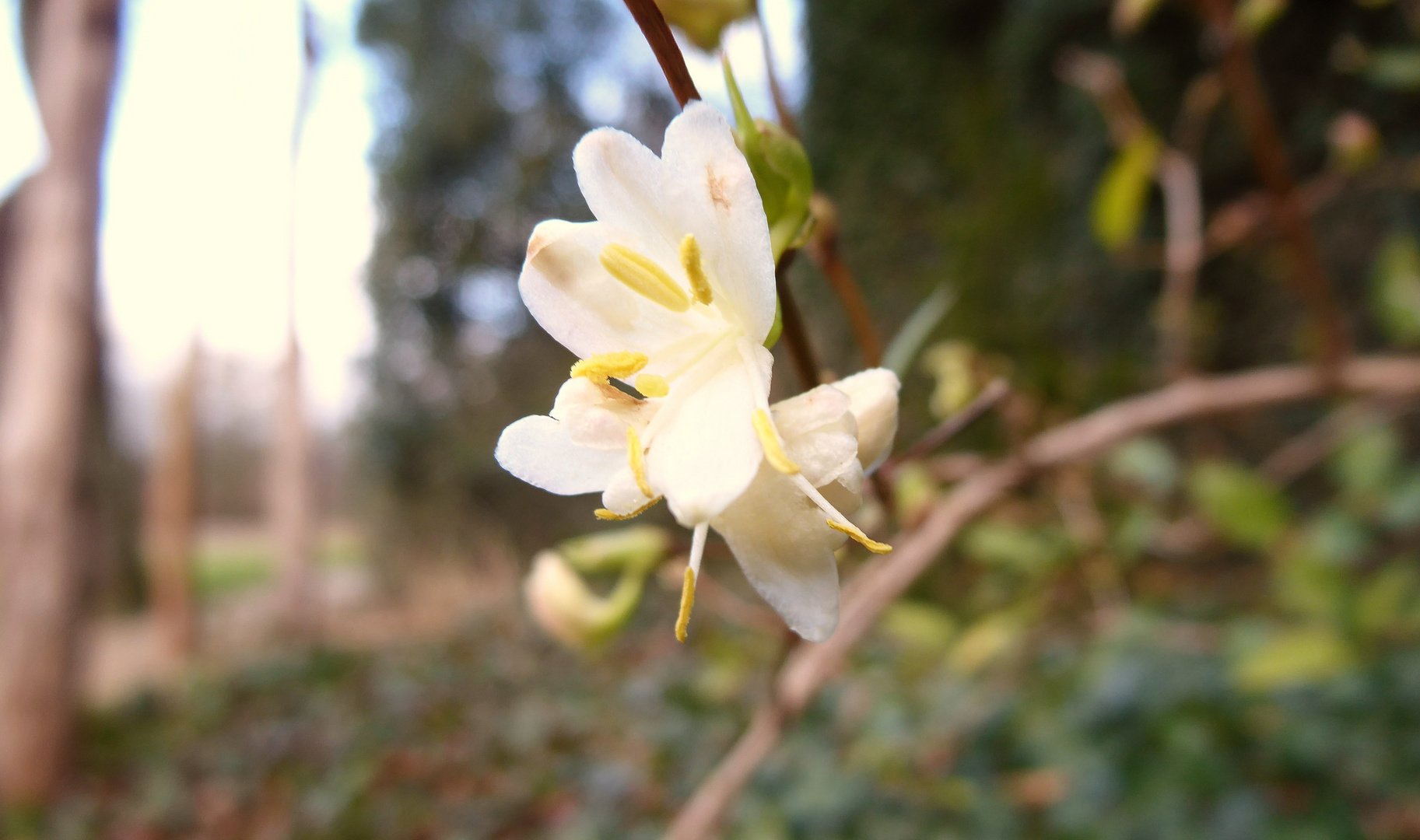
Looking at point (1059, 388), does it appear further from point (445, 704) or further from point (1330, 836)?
point (445, 704)

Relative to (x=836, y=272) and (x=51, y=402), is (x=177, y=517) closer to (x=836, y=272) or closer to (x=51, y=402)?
(x=51, y=402)

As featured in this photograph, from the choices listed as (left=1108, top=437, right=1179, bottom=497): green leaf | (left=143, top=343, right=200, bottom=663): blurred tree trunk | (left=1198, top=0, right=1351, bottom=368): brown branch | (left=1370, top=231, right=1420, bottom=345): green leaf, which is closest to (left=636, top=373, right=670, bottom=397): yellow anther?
(left=1198, top=0, right=1351, bottom=368): brown branch

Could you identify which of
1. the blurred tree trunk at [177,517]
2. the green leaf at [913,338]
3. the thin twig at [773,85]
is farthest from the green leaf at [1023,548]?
the blurred tree trunk at [177,517]

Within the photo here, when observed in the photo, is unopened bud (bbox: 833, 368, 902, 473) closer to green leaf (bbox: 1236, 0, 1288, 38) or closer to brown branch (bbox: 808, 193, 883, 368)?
brown branch (bbox: 808, 193, 883, 368)

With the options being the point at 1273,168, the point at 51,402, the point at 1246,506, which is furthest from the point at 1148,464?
the point at 51,402

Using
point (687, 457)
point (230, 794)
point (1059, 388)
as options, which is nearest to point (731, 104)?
point (687, 457)
